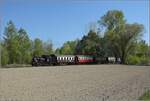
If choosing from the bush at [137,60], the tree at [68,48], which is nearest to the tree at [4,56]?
the bush at [137,60]

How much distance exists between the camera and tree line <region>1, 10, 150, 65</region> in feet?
327

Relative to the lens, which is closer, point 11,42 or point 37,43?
point 11,42

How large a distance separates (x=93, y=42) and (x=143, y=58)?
1816 centimetres

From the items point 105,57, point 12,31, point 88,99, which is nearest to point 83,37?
point 105,57

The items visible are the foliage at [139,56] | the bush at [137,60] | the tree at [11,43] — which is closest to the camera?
the tree at [11,43]

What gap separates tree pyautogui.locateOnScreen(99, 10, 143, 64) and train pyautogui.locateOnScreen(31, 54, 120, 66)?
4.20 m

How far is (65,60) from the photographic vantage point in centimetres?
9562

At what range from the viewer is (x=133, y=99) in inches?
630

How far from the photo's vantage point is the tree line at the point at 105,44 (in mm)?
99750

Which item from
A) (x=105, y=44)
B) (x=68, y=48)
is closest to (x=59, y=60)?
(x=105, y=44)

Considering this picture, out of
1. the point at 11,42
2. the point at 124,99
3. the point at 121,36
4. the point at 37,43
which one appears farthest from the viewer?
the point at 37,43

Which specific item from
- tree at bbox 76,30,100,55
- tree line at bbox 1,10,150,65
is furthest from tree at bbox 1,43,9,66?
tree at bbox 76,30,100,55

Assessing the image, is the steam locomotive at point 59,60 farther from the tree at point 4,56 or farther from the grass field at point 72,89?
the grass field at point 72,89

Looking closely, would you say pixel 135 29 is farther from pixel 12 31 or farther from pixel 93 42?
pixel 12 31
